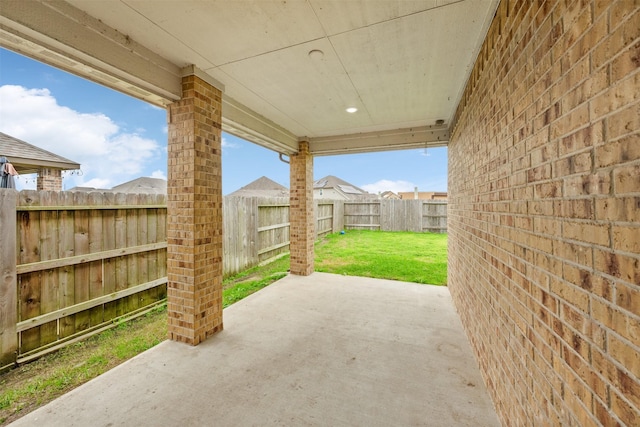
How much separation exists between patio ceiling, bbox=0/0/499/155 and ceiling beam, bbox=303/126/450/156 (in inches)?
40.3

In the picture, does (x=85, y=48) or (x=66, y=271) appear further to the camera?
(x=66, y=271)

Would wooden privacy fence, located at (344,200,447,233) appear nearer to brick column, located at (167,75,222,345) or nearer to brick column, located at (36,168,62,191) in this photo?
brick column, located at (36,168,62,191)

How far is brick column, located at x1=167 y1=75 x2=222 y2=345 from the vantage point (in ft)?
9.26

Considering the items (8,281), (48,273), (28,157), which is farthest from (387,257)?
(28,157)

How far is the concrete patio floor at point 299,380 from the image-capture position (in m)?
1.93

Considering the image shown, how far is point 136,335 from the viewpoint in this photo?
3.12m

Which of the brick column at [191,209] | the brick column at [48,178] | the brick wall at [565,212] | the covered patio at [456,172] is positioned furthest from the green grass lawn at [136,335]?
the brick column at [48,178]

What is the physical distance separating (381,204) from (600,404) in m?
12.6

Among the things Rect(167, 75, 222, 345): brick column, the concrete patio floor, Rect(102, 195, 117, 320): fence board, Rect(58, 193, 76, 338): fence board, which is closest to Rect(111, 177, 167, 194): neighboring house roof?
Rect(102, 195, 117, 320): fence board

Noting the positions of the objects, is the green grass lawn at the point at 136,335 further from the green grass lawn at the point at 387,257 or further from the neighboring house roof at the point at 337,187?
the neighboring house roof at the point at 337,187

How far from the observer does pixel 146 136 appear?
73.4 feet

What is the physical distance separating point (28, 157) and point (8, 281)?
402 cm

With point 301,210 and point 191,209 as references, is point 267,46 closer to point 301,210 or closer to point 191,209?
point 191,209

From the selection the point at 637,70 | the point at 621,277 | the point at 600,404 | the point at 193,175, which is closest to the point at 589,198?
the point at 621,277
